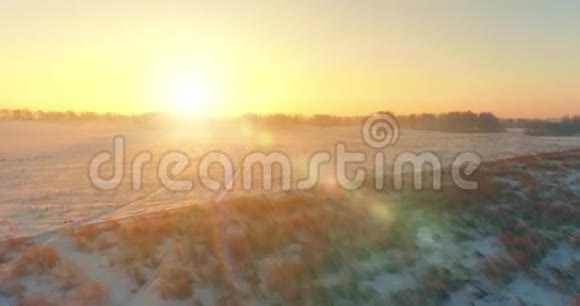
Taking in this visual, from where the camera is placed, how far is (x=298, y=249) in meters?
11.4

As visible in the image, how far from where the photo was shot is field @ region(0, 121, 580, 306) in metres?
9.33

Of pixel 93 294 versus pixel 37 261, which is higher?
pixel 37 261

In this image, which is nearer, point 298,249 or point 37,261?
point 37,261

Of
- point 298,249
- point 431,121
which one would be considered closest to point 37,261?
point 298,249

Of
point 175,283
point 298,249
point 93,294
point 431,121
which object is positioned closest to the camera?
point 93,294

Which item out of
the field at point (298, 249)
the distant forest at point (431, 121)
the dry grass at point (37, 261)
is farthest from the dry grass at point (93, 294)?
the distant forest at point (431, 121)

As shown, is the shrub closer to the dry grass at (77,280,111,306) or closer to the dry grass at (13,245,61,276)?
the dry grass at (77,280,111,306)

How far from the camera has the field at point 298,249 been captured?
933cm

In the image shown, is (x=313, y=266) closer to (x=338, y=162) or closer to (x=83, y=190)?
(x=83, y=190)

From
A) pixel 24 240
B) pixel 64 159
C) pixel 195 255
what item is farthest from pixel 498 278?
pixel 64 159

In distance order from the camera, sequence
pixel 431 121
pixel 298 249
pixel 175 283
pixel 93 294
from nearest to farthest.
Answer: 1. pixel 93 294
2. pixel 175 283
3. pixel 298 249
4. pixel 431 121

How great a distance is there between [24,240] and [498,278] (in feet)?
35.8

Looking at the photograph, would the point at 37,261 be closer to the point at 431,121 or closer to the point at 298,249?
the point at 298,249

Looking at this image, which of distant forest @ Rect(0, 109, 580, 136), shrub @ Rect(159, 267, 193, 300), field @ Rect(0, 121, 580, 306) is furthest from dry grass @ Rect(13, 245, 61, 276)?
distant forest @ Rect(0, 109, 580, 136)
